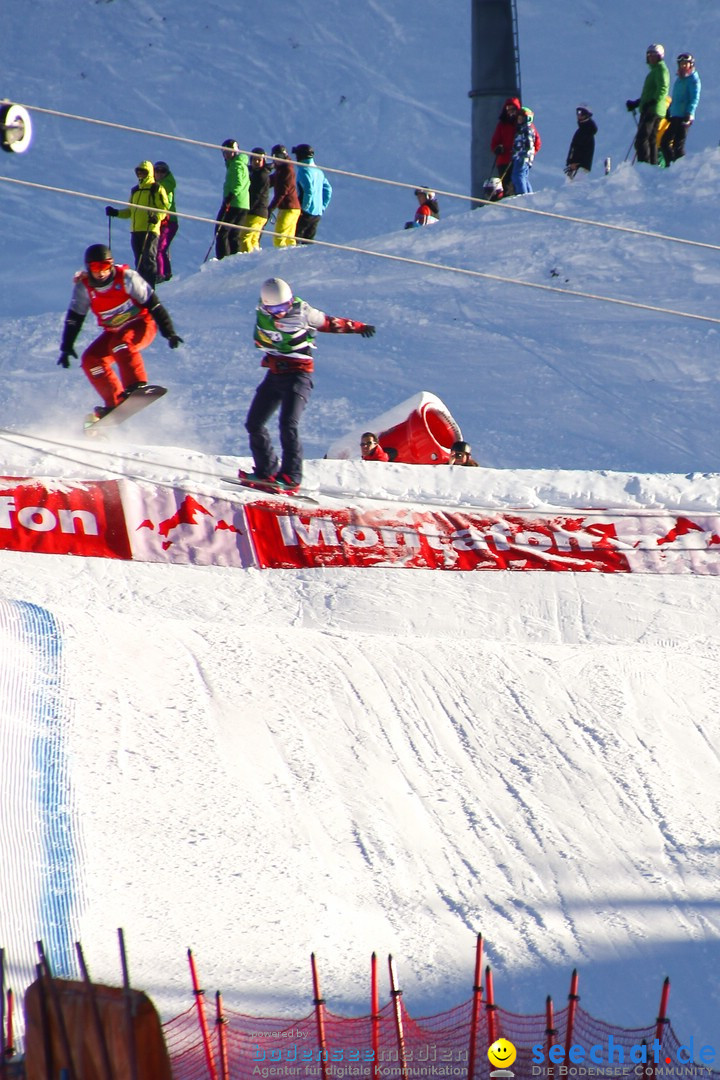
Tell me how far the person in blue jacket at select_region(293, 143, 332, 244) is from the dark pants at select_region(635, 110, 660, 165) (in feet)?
11.1

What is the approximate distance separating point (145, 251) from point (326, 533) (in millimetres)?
5508

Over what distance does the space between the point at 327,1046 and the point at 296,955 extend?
Result: 1.00 metres

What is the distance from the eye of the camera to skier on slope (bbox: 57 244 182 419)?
28.0 feet

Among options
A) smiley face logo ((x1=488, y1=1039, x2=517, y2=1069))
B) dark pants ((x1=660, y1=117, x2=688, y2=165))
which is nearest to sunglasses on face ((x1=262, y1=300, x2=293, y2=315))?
smiley face logo ((x1=488, y1=1039, x2=517, y2=1069))

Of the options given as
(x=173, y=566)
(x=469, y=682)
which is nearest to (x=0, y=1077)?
(x=469, y=682)

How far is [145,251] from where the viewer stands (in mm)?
12789

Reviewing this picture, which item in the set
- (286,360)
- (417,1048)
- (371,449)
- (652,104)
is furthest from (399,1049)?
Answer: (652,104)

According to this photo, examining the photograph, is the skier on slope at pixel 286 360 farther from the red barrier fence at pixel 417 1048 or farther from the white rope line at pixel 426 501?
the red barrier fence at pixel 417 1048

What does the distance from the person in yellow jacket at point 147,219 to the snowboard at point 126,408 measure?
3.73 meters

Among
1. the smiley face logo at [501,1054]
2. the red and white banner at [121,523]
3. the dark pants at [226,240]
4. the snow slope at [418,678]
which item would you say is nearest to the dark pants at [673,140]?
the snow slope at [418,678]

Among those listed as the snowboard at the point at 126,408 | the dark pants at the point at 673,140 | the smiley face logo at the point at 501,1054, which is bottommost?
the smiley face logo at the point at 501,1054

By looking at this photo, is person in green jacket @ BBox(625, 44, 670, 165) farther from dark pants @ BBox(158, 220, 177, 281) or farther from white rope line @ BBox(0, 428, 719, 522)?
white rope line @ BBox(0, 428, 719, 522)

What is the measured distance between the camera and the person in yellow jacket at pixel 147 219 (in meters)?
12.4

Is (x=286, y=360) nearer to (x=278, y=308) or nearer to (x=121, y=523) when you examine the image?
(x=278, y=308)
